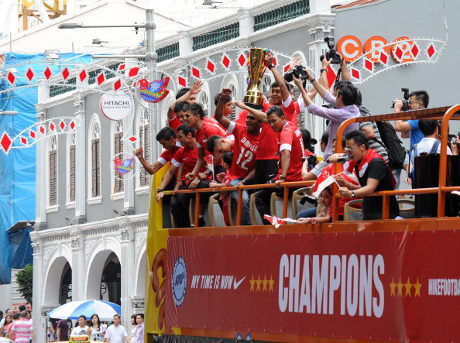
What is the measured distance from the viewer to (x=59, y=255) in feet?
160

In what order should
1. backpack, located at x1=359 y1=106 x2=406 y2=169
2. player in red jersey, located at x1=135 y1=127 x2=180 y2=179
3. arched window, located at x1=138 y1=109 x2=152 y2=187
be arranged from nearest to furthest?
backpack, located at x1=359 y1=106 x2=406 y2=169 < player in red jersey, located at x1=135 y1=127 x2=180 y2=179 < arched window, located at x1=138 y1=109 x2=152 y2=187

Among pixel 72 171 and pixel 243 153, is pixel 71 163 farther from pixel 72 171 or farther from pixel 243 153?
pixel 243 153

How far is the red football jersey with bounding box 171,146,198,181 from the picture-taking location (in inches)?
613

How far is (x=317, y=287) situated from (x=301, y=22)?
2213cm

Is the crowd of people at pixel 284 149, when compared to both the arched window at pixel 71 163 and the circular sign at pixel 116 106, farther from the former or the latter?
the arched window at pixel 71 163

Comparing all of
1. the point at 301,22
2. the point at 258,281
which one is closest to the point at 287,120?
the point at 258,281

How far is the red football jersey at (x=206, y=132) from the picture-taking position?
1520 centimetres

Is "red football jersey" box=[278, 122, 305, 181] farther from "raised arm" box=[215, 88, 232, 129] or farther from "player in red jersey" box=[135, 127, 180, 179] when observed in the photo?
"player in red jersey" box=[135, 127, 180, 179]

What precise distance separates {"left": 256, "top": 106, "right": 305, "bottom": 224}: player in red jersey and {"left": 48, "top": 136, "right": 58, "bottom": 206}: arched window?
36397mm

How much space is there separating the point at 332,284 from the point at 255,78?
338 centimetres

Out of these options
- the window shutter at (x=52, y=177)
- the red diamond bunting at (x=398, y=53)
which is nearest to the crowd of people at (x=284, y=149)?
the red diamond bunting at (x=398, y=53)

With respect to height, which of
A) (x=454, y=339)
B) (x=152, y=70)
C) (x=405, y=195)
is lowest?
(x=454, y=339)

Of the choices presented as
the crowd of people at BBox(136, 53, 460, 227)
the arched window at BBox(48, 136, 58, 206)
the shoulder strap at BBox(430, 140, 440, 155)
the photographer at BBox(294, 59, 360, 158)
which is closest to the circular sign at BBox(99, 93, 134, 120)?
the arched window at BBox(48, 136, 58, 206)

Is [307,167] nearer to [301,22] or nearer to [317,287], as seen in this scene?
[317,287]
